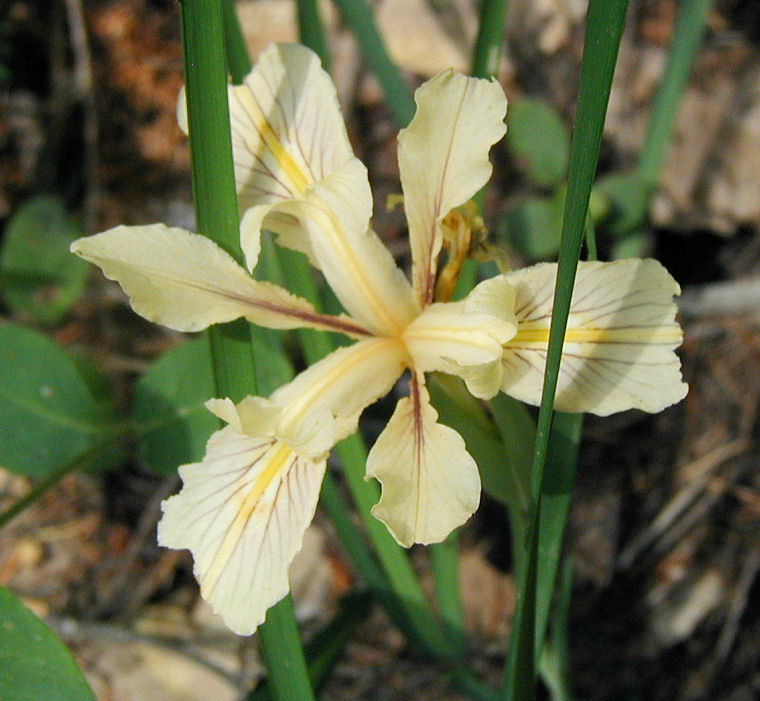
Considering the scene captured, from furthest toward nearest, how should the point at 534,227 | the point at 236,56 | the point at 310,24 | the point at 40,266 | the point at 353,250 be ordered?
the point at 40,266
the point at 534,227
the point at 310,24
the point at 236,56
the point at 353,250

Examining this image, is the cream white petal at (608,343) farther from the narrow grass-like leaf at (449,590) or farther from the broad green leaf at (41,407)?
the broad green leaf at (41,407)

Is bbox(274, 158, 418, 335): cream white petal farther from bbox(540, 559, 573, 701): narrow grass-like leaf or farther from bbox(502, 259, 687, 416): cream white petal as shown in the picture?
bbox(540, 559, 573, 701): narrow grass-like leaf

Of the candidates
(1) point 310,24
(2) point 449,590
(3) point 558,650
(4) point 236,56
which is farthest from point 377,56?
(3) point 558,650

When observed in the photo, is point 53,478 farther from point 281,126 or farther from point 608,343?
point 608,343

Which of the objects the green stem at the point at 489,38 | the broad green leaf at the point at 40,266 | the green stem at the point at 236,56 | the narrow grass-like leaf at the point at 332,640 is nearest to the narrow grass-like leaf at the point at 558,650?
the narrow grass-like leaf at the point at 332,640

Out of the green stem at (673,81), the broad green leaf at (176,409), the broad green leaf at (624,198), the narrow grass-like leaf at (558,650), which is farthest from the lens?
the broad green leaf at (624,198)

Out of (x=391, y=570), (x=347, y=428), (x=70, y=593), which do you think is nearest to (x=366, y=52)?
(x=347, y=428)

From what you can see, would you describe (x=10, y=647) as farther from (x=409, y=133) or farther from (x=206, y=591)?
(x=409, y=133)
